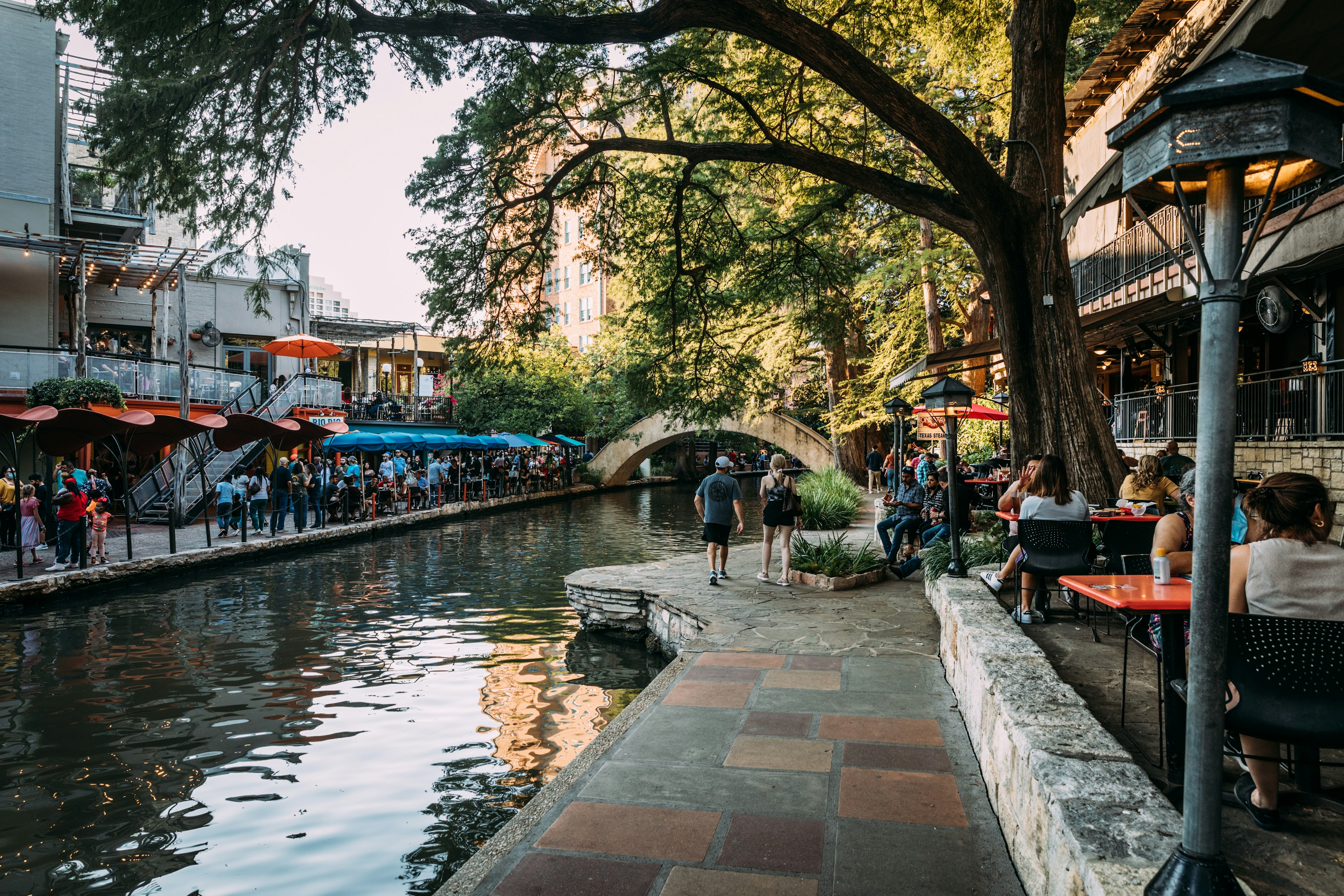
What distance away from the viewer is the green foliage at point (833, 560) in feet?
31.0

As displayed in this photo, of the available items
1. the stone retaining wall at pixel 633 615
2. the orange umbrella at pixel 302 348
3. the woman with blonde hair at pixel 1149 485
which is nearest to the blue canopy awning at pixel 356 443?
the orange umbrella at pixel 302 348

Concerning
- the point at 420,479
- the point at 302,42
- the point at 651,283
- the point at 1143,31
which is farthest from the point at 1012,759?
the point at 420,479

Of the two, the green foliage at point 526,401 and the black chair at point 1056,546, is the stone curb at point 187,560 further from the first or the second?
the green foliage at point 526,401

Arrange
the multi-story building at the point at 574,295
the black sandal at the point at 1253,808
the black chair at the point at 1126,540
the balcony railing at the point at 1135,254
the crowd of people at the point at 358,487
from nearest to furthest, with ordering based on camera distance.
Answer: the black sandal at the point at 1253,808 → the black chair at the point at 1126,540 → the balcony railing at the point at 1135,254 → the crowd of people at the point at 358,487 → the multi-story building at the point at 574,295

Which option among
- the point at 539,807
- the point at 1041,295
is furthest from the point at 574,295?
the point at 539,807

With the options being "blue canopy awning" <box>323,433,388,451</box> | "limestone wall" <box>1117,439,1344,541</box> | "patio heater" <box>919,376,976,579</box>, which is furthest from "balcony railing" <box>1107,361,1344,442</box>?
"blue canopy awning" <box>323,433,388,451</box>

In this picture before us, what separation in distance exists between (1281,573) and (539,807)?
3.17 metres

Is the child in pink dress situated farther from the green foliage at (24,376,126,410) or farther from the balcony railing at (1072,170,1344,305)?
the balcony railing at (1072,170,1344,305)

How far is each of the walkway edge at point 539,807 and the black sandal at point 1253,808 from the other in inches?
107

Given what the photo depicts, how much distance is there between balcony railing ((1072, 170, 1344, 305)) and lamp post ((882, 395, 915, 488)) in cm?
441

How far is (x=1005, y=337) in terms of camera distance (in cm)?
947

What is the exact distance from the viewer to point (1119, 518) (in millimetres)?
6477

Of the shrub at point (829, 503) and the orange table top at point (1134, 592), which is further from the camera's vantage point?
the shrub at point (829, 503)

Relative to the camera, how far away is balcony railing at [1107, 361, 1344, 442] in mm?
10289
